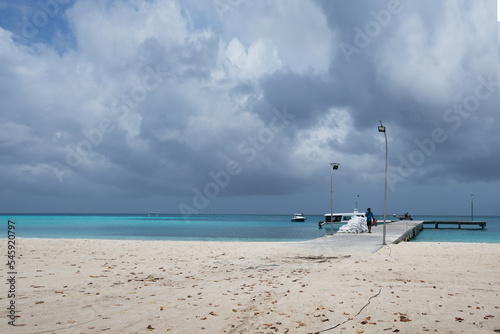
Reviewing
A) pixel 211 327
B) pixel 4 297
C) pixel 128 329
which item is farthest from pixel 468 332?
pixel 4 297

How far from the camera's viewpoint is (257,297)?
841cm

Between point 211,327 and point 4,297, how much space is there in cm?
523

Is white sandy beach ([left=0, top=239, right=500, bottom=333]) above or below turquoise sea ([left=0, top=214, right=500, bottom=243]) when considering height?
above

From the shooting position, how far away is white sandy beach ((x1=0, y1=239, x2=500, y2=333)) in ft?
21.2

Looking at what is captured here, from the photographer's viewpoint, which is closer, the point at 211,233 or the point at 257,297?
the point at 257,297

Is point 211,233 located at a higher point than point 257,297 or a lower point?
lower

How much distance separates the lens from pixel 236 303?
311 inches

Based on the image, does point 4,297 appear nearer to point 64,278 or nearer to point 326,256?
point 64,278

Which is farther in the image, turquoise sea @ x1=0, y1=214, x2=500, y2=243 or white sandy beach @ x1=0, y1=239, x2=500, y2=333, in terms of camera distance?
turquoise sea @ x1=0, y1=214, x2=500, y2=243

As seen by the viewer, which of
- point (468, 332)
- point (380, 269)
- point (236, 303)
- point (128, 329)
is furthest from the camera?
point (380, 269)

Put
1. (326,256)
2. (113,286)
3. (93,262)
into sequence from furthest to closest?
(326,256), (93,262), (113,286)

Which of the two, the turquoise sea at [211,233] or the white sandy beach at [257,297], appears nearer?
the white sandy beach at [257,297]

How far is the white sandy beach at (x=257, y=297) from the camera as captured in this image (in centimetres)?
646

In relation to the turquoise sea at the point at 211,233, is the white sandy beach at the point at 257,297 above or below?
above
